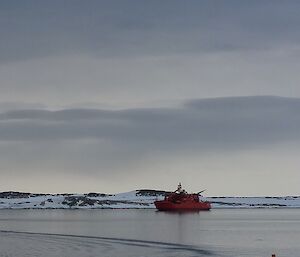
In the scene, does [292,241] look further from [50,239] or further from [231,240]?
[50,239]

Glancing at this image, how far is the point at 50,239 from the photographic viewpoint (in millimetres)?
70875

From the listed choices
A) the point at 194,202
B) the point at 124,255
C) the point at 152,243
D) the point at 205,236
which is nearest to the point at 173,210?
the point at 194,202

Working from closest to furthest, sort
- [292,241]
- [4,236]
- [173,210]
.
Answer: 1. [292,241]
2. [4,236]
3. [173,210]

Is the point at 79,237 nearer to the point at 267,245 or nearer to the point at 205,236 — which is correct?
the point at 205,236

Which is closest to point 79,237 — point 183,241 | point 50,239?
point 50,239

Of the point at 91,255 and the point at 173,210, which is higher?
the point at 173,210

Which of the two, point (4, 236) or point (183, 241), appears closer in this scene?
point (183, 241)

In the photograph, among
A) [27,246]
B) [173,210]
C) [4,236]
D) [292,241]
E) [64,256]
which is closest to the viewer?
[64,256]

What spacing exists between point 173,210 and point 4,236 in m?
112

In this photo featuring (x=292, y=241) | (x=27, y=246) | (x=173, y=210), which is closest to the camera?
→ (x=27, y=246)

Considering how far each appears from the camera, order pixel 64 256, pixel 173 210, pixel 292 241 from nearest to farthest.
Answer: pixel 64 256, pixel 292 241, pixel 173 210

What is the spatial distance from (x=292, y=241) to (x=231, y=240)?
511 centimetres

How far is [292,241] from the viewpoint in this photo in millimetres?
69625

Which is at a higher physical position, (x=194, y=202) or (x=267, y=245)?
(x=194, y=202)
